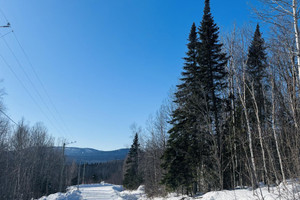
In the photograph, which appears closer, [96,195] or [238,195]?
[238,195]

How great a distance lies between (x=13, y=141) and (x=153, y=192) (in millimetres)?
27580

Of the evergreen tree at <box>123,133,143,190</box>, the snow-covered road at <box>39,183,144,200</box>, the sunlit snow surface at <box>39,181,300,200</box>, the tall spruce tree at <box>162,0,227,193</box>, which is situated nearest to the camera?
the sunlit snow surface at <box>39,181,300,200</box>

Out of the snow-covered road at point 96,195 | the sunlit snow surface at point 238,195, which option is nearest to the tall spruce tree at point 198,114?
the sunlit snow surface at point 238,195

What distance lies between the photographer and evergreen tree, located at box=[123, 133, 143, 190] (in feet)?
123

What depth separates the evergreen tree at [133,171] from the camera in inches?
1475

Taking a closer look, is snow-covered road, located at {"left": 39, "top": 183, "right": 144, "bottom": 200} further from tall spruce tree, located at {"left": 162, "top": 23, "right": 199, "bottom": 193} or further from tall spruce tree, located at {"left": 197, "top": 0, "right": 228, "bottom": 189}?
tall spruce tree, located at {"left": 197, "top": 0, "right": 228, "bottom": 189}

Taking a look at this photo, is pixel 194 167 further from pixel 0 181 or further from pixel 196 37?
pixel 0 181

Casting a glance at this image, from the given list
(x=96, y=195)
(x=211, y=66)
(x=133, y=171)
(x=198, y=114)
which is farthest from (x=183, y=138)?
(x=133, y=171)

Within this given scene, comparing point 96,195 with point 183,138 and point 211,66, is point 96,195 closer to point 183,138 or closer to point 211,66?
point 183,138

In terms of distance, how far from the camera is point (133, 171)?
39.6 m

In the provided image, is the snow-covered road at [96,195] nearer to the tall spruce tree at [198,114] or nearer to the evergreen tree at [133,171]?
the evergreen tree at [133,171]

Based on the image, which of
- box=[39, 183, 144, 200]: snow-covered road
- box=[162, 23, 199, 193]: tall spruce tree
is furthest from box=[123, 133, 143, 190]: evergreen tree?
box=[162, 23, 199, 193]: tall spruce tree

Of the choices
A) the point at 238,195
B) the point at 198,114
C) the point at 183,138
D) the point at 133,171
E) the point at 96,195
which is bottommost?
the point at 96,195

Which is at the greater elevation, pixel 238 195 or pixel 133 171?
pixel 238 195
